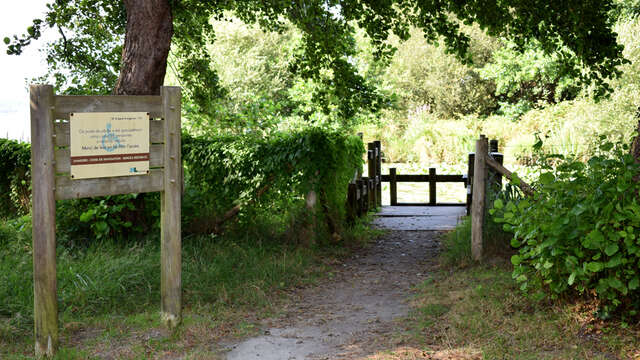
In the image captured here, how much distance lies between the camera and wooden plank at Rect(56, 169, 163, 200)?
5211 mm

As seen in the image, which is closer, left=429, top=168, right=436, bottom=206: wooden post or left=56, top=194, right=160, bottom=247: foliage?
left=56, top=194, right=160, bottom=247: foliage

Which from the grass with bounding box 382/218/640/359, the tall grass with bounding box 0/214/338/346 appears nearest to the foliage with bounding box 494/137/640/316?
the grass with bounding box 382/218/640/359

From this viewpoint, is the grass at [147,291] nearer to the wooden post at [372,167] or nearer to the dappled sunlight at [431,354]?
the dappled sunlight at [431,354]

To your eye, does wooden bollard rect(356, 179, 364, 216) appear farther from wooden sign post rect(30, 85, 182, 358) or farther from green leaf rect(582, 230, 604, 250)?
green leaf rect(582, 230, 604, 250)

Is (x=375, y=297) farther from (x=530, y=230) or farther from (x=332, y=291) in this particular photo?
(x=530, y=230)

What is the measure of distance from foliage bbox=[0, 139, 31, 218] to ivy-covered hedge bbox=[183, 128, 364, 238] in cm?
315

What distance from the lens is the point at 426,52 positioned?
33.4 meters

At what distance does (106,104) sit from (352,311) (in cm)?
317

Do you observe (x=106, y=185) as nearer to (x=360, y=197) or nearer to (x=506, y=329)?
(x=506, y=329)

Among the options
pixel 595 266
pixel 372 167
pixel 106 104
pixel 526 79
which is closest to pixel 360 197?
pixel 372 167

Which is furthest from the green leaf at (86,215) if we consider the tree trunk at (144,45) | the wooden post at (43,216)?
the wooden post at (43,216)

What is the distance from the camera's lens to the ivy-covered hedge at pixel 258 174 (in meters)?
8.88

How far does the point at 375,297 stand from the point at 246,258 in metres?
1.84

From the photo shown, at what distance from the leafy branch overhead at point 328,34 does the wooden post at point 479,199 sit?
225 centimetres
